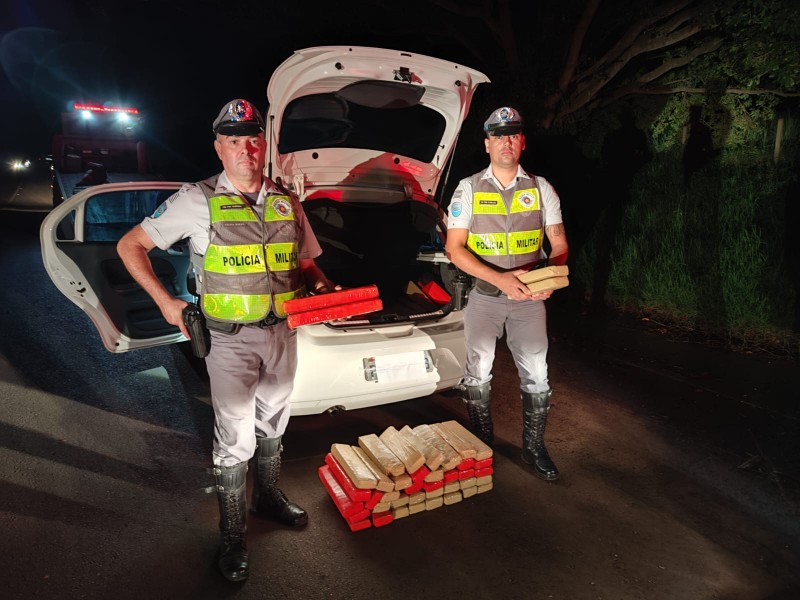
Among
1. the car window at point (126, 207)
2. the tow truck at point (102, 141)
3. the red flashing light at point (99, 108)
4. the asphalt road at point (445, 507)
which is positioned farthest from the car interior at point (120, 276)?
the red flashing light at point (99, 108)

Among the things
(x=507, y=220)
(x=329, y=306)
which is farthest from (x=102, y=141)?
(x=329, y=306)

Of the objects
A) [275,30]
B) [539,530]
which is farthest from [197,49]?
[539,530]

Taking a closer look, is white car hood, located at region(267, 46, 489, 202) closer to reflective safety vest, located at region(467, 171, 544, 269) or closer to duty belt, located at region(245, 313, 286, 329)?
reflective safety vest, located at region(467, 171, 544, 269)

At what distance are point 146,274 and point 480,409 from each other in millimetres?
2258

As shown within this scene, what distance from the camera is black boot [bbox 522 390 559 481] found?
3.57 metres

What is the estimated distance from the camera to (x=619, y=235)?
7.56m

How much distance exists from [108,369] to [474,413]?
343 cm

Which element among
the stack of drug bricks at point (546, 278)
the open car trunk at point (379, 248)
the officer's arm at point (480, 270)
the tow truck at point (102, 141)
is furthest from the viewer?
the tow truck at point (102, 141)

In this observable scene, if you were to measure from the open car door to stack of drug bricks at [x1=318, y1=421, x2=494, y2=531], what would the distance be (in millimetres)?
1976

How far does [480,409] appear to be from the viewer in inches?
151

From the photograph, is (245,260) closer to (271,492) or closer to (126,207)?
(271,492)

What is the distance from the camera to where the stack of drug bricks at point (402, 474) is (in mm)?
3023

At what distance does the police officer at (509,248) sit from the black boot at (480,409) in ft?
0.76

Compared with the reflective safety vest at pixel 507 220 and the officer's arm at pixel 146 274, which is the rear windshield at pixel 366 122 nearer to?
the reflective safety vest at pixel 507 220
